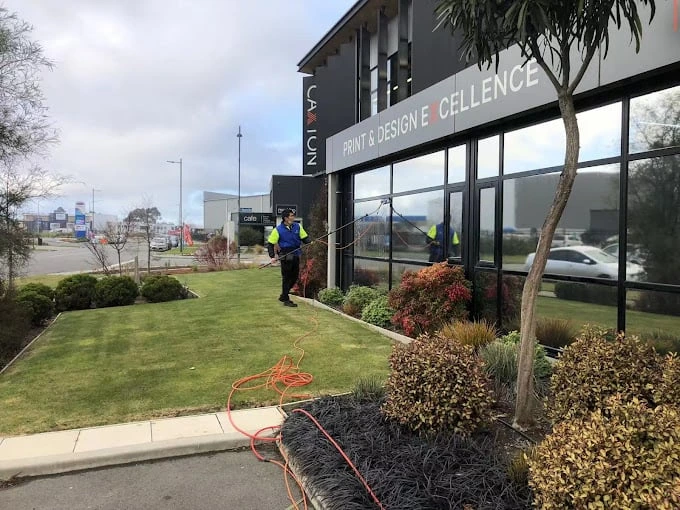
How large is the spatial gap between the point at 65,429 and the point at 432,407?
10.4 feet

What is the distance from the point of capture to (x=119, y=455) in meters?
3.95

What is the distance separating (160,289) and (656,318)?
11.1 metres

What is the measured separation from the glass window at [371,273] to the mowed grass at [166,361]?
1387 mm

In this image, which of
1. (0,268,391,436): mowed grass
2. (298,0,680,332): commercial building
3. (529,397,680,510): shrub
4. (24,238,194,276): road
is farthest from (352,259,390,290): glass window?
(24,238,194,276): road

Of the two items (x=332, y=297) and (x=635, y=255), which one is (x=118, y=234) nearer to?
(x=332, y=297)

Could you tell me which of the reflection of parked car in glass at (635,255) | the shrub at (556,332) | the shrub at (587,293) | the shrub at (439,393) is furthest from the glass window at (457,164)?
the shrub at (439,393)

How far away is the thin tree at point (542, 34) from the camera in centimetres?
318

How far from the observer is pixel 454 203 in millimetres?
8516

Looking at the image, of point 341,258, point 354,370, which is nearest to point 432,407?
point 354,370

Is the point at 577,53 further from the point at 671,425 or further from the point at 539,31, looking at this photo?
the point at 671,425

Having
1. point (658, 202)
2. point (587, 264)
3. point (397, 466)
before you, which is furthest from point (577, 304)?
point (397, 466)

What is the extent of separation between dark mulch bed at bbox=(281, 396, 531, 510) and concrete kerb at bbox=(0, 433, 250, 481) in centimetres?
54

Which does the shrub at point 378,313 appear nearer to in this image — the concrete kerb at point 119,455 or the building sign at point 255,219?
the concrete kerb at point 119,455

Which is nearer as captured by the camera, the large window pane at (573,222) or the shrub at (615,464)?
the shrub at (615,464)
